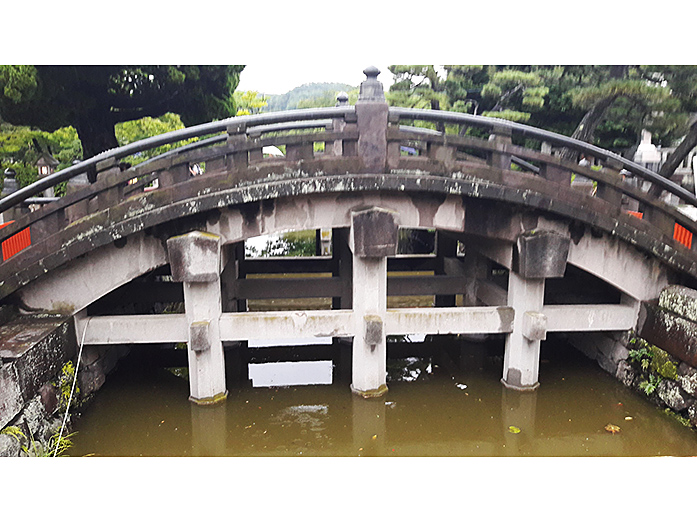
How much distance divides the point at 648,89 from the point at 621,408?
3.98 metres

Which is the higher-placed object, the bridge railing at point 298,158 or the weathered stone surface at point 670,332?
the bridge railing at point 298,158

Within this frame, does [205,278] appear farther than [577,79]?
No

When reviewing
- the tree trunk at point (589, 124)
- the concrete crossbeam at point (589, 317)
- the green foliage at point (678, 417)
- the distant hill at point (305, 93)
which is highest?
the distant hill at point (305, 93)

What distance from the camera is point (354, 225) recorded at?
5242mm

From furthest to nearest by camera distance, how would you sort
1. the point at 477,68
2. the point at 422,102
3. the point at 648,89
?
the point at 422,102 → the point at 477,68 → the point at 648,89

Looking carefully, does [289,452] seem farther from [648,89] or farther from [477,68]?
[477,68]

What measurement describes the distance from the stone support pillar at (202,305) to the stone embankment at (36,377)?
1.22 metres

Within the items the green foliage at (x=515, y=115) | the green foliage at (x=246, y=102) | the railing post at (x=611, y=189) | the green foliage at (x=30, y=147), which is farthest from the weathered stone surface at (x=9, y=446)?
the green foliage at (x=246, y=102)

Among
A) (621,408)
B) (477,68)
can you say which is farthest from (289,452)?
(477,68)

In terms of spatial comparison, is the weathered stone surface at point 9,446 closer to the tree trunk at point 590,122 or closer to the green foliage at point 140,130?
the green foliage at point 140,130

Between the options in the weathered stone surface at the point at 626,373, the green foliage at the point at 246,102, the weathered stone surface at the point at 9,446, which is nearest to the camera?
the weathered stone surface at the point at 9,446

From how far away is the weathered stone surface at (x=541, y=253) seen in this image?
5.38 meters

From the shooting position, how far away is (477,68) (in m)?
8.77

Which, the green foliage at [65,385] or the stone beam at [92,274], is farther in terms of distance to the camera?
the stone beam at [92,274]
